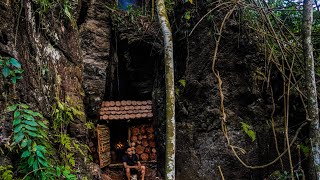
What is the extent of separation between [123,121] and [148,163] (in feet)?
5.59

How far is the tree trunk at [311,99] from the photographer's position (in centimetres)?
327

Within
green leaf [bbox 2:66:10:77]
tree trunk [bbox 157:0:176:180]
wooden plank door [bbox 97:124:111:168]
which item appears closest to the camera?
green leaf [bbox 2:66:10:77]

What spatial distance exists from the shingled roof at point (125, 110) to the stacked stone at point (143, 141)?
0.60 metres

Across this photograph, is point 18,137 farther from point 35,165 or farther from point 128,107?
point 128,107

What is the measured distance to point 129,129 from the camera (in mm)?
8523

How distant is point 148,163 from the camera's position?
821 cm

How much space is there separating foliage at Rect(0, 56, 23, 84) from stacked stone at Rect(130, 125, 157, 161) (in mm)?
6060

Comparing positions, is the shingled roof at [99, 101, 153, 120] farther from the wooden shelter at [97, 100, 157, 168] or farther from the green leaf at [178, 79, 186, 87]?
the green leaf at [178, 79, 186, 87]

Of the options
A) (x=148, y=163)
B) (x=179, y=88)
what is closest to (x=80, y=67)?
(x=179, y=88)

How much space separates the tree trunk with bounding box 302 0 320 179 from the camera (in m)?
3.27

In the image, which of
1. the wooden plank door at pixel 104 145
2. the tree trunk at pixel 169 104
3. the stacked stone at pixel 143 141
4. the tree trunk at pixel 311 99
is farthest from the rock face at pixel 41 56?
the stacked stone at pixel 143 141

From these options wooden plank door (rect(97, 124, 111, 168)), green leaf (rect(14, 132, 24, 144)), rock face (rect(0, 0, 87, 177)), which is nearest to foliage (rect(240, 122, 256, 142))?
rock face (rect(0, 0, 87, 177))

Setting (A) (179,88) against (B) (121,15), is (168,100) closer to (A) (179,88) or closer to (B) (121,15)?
(A) (179,88)

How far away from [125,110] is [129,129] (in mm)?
721
